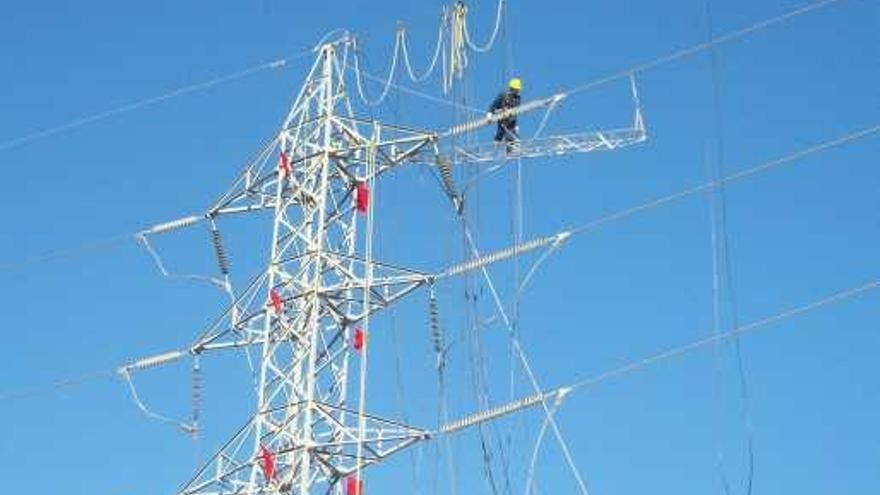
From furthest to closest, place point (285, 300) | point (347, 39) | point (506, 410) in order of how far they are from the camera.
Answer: point (347, 39) → point (285, 300) → point (506, 410)

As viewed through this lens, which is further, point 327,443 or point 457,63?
point 457,63

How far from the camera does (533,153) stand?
114 ft

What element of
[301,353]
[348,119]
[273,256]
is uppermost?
[348,119]

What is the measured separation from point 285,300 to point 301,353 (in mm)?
1145

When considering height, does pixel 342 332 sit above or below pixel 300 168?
below

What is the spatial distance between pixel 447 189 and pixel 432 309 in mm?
2521

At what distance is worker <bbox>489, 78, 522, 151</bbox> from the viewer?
35031 mm

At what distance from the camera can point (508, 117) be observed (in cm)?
3488

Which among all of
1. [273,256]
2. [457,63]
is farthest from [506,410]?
[457,63]

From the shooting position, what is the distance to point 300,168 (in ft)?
113

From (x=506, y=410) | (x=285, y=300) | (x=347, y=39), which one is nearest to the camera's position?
(x=506, y=410)

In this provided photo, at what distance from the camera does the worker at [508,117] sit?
3503cm

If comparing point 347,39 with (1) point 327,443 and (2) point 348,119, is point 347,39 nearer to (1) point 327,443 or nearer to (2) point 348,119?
(2) point 348,119

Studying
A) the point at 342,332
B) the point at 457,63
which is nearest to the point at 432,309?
the point at 342,332
